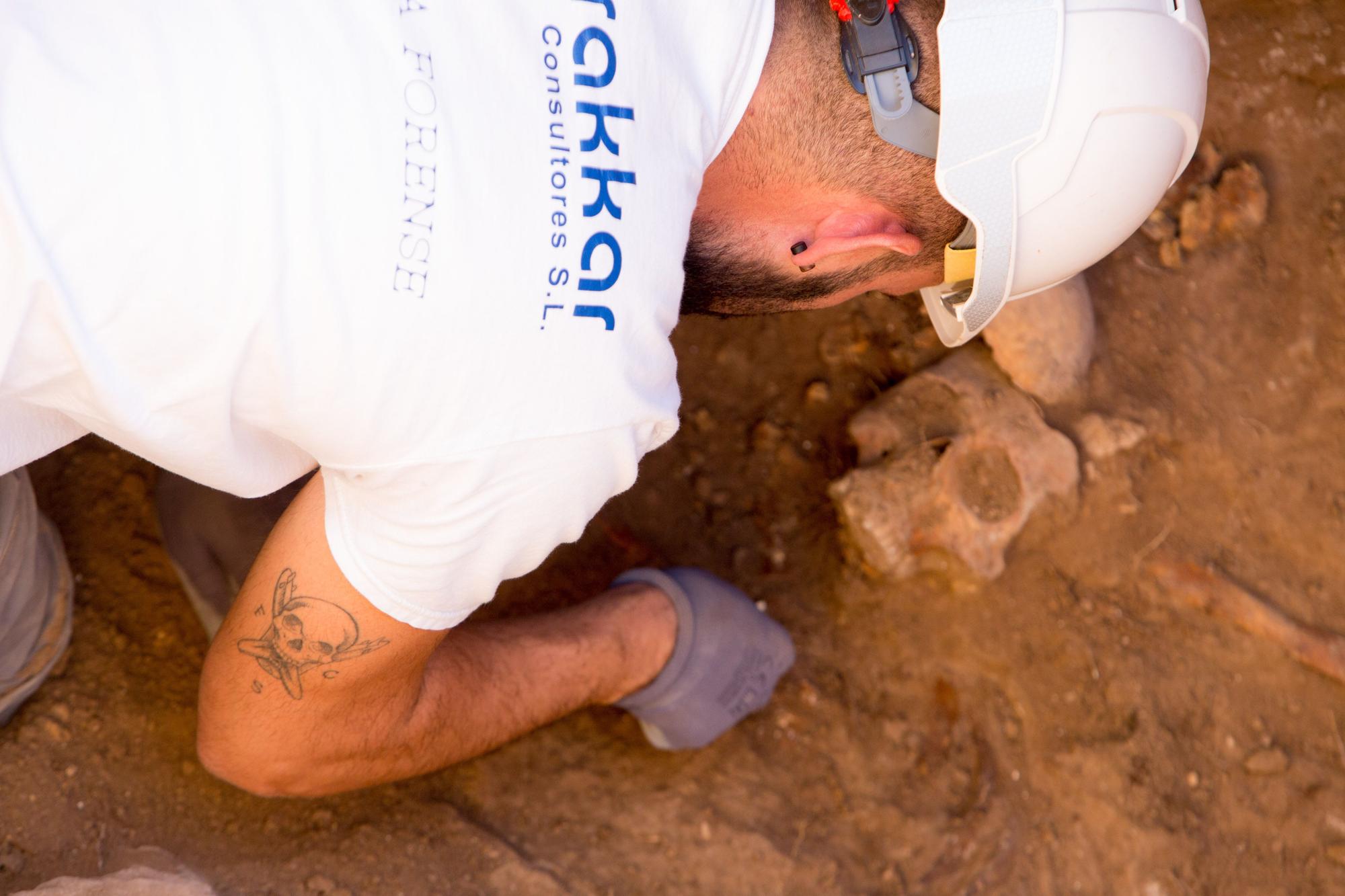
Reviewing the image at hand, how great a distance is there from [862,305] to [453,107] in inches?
66.7

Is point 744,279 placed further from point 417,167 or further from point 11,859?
point 11,859

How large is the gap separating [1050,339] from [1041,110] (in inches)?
40.7

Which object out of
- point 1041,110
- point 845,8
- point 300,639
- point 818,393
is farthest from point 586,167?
point 818,393

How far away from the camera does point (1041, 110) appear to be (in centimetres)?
155

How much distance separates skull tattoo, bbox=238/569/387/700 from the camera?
5.07 feet

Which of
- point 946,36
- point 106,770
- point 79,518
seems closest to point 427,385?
point 946,36

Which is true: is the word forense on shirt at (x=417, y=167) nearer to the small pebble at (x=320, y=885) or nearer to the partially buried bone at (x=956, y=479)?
the small pebble at (x=320, y=885)

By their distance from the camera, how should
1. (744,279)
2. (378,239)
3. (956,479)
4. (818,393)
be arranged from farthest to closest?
(818,393) < (956,479) < (744,279) < (378,239)

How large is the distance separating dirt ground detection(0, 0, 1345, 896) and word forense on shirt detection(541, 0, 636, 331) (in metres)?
1.25

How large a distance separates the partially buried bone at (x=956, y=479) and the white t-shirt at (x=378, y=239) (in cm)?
108

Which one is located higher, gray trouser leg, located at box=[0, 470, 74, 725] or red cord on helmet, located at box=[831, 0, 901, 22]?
red cord on helmet, located at box=[831, 0, 901, 22]

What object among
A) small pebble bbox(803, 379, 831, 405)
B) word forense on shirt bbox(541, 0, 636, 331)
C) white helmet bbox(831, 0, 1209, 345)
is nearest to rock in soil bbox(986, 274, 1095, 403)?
small pebble bbox(803, 379, 831, 405)

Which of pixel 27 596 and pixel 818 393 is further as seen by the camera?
pixel 818 393

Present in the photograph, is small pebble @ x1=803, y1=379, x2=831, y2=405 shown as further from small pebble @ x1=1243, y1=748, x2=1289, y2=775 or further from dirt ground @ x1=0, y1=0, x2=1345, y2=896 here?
small pebble @ x1=1243, y1=748, x2=1289, y2=775
